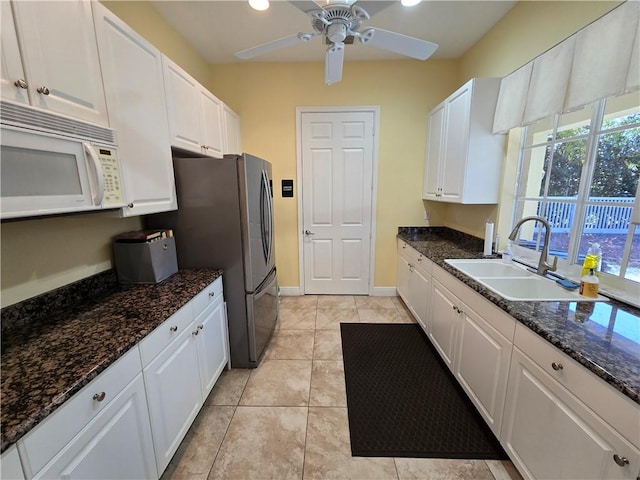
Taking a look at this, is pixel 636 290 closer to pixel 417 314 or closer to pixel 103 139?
pixel 417 314

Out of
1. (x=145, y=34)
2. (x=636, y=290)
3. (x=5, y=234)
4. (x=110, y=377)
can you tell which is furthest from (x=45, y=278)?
(x=636, y=290)

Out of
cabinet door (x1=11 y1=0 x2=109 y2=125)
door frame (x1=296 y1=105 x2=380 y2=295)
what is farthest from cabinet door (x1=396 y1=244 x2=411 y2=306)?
cabinet door (x1=11 y1=0 x2=109 y2=125)

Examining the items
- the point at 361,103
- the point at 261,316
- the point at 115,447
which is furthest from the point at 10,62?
the point at 361,103

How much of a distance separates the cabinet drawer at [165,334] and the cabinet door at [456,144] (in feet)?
7.61

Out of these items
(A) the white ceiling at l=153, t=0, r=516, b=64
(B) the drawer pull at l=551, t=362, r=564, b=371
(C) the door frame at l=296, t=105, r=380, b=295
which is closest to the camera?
(B) the drawer pull at l=551, t=362, r=564, b=371

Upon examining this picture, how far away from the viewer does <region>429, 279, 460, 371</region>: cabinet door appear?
1919 millimetres

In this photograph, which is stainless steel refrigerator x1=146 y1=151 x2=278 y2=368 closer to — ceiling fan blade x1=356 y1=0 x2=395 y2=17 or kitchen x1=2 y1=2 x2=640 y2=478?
kitchen x1=2 y1=2 x2=640 y2=478

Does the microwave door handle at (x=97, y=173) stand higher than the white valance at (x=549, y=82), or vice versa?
the white valance at (x=549, y=82)

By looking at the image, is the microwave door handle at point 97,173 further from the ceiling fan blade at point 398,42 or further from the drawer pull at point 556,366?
the drawer pull at point 556,366

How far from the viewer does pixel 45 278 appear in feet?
4.30

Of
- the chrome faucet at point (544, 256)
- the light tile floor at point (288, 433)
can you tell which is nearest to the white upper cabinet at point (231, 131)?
the light tile floor at point (288, 433)

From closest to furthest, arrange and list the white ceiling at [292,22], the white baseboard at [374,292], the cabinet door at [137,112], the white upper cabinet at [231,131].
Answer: the cabinet door at [137,112]
the white ceiling at [292,22]
the white upper cabinet at [231,131]
the white baseboard at [374,292]

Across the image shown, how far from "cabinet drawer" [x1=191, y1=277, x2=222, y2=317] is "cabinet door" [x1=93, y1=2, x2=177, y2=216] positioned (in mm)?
577

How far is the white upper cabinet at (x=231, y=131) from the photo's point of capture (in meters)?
2.76
